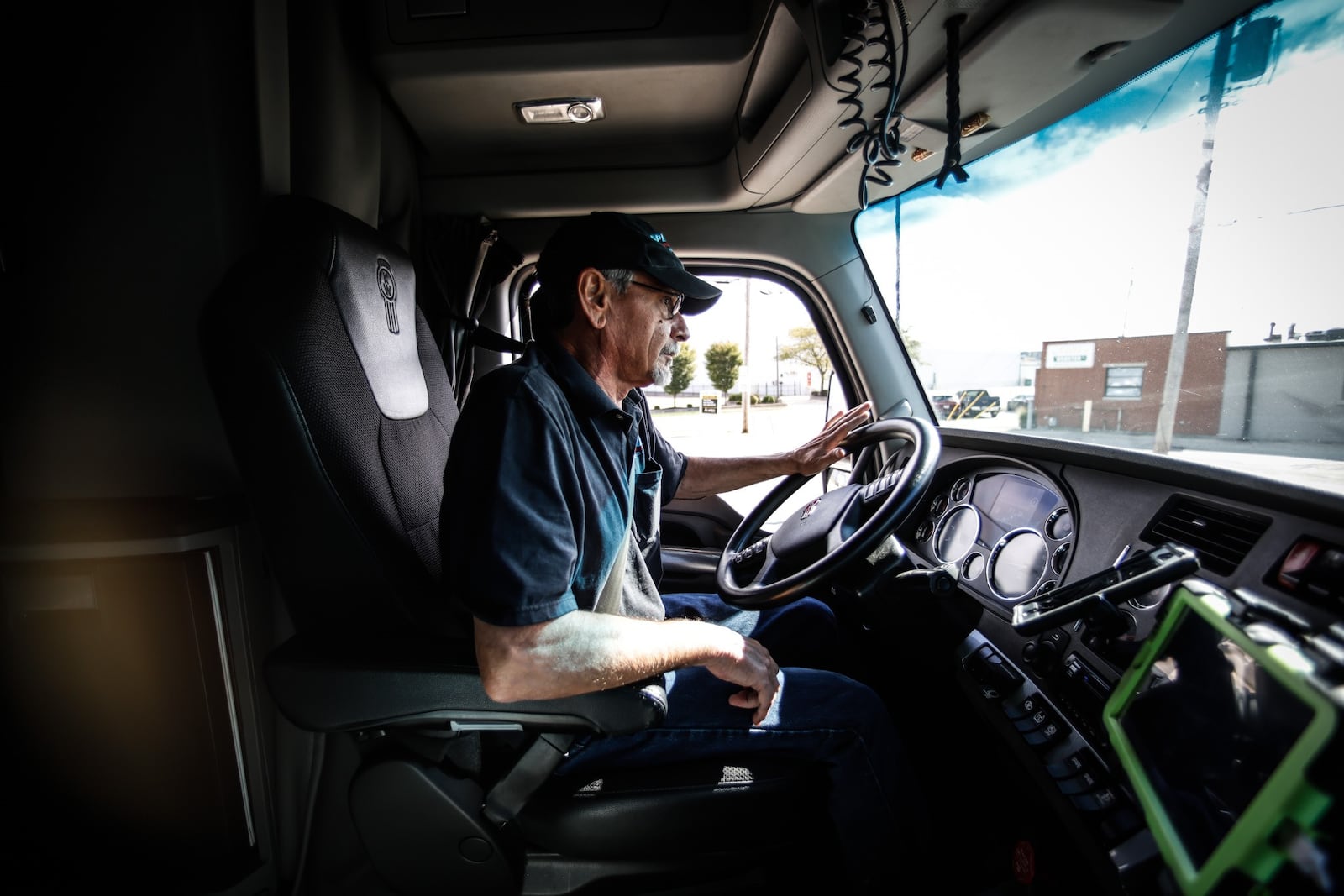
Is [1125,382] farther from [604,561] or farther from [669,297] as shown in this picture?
[604,561]

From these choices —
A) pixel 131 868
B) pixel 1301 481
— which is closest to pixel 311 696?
pixel 131 868

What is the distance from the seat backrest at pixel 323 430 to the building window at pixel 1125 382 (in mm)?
1641

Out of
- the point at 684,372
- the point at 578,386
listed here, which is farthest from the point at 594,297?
the point at 684,372

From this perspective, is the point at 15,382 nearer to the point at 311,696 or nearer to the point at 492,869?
the point at 311,696

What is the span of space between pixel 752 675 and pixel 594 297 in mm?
811

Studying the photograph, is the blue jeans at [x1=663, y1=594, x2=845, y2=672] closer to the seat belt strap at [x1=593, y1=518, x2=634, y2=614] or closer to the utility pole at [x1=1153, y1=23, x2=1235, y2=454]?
the seat belt strap at [x1=593, y1=518, x2=634, y2=614]

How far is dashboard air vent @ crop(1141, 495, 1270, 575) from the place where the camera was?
95 cm

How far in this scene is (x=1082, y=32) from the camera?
1.13m

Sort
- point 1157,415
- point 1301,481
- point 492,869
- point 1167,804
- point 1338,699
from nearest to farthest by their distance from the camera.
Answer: point 1338,699, point 1167,804, point 1301,481, point 492,869, point 1157,415

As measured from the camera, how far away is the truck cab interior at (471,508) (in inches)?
37.5

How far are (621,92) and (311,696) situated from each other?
5.29ft

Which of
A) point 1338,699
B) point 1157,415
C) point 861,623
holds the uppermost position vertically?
point 1157,415

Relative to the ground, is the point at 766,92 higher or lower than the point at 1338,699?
higher

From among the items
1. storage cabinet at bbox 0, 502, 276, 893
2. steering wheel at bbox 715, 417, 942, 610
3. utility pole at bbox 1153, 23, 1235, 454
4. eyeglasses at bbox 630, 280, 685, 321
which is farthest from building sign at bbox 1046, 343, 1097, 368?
storage cabinet at bbox 0, 502, 276, 893
